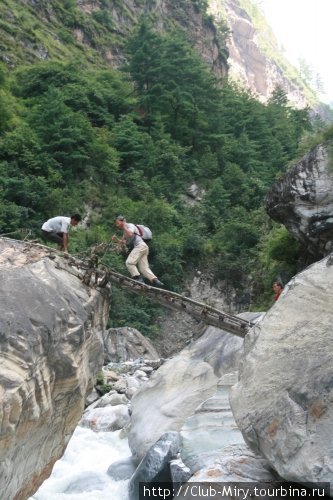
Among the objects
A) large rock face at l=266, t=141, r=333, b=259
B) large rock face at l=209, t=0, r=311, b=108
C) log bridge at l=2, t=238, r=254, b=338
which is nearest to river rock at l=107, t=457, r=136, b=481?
log bridge at l=2, t=238, r=254, b=338

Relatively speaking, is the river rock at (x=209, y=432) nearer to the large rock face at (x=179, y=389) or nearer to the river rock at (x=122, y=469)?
the large rock face at (x=179, y=389)

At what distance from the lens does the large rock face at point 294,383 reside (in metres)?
3.83

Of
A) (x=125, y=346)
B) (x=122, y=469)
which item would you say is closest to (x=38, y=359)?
(x=122, y=469)

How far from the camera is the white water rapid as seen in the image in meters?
8.03

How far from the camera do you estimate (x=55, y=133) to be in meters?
22.8

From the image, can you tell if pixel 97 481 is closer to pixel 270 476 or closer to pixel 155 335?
pixel 270 476

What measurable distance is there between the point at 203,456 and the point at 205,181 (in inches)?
917

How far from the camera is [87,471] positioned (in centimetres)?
895

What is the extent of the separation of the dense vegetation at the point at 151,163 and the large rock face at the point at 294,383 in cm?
1285

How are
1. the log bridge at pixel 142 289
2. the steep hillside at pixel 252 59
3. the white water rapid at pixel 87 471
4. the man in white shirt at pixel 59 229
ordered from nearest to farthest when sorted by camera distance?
the log bridge at pixel 142 289 < the white water rapid at pixel 87 471 < the man in white shirt at pixel 59 229 < the steep hillside at pixel 252 59

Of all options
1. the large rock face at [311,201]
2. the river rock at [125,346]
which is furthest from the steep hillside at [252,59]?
the large rock face at [311,201]

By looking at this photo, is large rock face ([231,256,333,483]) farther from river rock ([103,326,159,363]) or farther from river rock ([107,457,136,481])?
river rock ([103,326,159,363])

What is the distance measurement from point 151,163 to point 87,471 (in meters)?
19.6

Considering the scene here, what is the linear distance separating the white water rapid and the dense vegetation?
30.2ft
